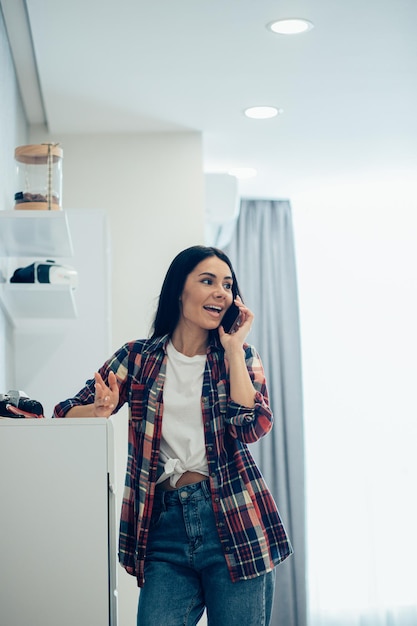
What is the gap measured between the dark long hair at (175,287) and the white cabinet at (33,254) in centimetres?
37

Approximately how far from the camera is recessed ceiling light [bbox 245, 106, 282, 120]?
356cm

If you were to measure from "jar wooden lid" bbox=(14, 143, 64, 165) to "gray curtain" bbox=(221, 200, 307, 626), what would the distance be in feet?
7.14

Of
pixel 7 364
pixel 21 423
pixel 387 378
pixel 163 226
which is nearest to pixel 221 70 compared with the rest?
pixel 163 226

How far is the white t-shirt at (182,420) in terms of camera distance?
200cm

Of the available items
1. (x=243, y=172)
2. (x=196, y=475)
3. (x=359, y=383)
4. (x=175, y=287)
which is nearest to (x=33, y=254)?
(x=175, y=287)

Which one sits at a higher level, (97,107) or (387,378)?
(97,107)

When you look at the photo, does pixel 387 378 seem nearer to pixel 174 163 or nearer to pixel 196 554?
pixel 174 163

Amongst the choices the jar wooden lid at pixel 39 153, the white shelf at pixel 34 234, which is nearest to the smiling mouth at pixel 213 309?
the white shelf at pixel 34 234

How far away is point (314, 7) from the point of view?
2684 millimetres

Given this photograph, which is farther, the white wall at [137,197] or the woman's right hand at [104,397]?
the white wall at [137,197]

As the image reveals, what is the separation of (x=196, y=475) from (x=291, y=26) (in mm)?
1514

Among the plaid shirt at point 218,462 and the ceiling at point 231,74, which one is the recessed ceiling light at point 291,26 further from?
the plaid shirt at point 218,462

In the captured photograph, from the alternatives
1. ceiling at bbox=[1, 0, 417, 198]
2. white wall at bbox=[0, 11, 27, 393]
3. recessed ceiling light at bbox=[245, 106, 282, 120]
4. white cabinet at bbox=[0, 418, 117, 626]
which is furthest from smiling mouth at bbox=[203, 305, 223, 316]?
recessed ceiling light at bbox=[245, 106, 282, 120]

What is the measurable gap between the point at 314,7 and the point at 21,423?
1.53 m
